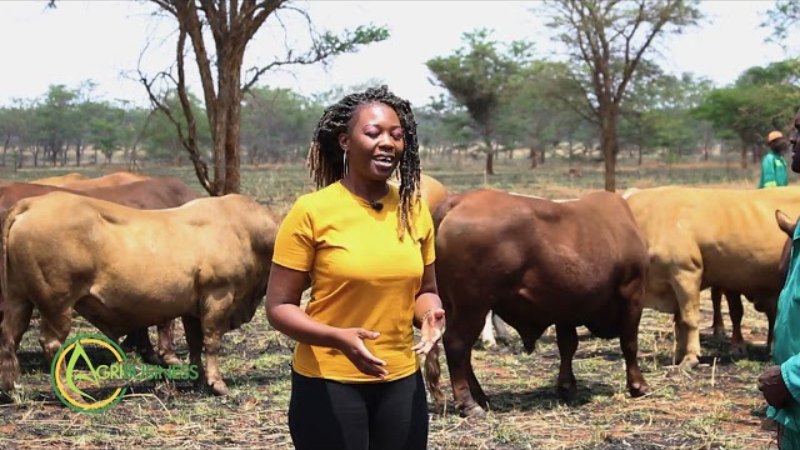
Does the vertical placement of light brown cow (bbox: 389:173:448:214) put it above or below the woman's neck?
below

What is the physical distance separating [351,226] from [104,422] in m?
3.99

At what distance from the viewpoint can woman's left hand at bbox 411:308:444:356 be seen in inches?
115

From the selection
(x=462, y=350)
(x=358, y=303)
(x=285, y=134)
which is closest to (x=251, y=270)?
(x=462, y=350)

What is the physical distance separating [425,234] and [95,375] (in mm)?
5099

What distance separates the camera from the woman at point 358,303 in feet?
9.50

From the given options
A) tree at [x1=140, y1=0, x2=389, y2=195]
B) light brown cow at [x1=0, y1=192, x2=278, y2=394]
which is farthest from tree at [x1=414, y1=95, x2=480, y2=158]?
light brown cow at [x1=0, y1=192, x2=278, y2=394]

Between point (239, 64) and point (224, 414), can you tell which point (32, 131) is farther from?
point (224, 414)

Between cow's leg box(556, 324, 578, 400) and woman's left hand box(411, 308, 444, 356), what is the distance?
4.30m

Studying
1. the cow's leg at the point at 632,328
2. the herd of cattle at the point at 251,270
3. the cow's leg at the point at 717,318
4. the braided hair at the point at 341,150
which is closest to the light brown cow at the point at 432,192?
the herd of cattle at the point at 251,270

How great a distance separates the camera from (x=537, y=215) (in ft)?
21.9

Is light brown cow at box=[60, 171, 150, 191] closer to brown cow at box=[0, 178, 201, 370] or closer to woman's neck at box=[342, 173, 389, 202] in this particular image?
brown cow at box=[0, 178, 201, 370]

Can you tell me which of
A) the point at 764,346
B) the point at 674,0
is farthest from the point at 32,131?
the point at 764,346

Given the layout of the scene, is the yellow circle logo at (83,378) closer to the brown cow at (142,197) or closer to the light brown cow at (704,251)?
the brown cow at (142,197)

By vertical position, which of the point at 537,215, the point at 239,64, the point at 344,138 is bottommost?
the point at 537,215
